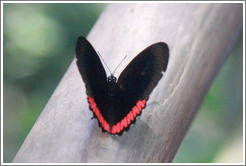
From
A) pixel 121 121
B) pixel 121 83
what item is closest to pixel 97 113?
pixel 121 121

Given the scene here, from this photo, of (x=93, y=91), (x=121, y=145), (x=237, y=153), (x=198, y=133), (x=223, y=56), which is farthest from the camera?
(x=198, y=133)

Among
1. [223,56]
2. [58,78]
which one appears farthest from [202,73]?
[58,78]

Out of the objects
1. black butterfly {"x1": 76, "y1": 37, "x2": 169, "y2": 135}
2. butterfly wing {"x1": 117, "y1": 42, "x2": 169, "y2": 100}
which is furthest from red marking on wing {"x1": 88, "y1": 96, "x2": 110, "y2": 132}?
butterfly wing {"x1": 117, "y1": 42, "x2": 169, "y2": 100}

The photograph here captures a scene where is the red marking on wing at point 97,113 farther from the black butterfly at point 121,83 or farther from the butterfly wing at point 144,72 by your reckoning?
the butterfly wing at point 144,72

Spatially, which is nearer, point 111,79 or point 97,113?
point 97,113

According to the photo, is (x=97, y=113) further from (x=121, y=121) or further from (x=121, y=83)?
(x=121, y=83)

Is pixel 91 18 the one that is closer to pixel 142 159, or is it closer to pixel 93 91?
pixel 93 91
